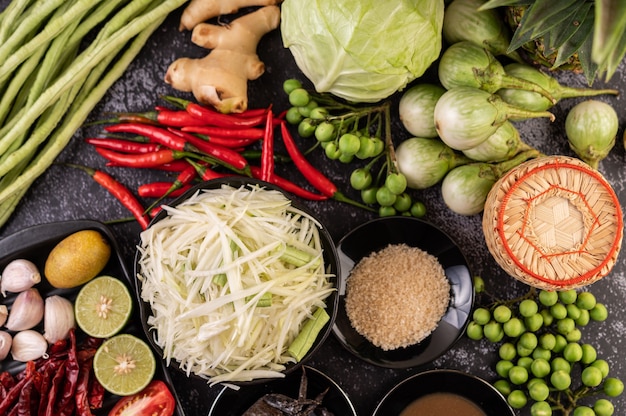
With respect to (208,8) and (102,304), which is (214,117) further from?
(102,304)

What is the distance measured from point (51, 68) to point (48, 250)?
0.71 metres

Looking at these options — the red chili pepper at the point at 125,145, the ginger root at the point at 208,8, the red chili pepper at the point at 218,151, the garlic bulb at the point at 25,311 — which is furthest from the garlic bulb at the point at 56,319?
the ginger root at the point at 208,8

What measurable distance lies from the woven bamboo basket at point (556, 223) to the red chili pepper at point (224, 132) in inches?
39.1

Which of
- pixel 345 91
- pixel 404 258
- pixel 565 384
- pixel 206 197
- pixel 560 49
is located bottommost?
pixel 565 384

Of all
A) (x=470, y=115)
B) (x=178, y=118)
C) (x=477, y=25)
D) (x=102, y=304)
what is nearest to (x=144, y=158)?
(x=178, y=118)

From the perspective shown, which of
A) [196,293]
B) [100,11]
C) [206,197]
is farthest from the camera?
[100,11]

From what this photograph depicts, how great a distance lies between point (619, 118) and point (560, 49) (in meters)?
0.94

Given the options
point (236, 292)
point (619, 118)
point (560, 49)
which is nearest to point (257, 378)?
point (236, 292)

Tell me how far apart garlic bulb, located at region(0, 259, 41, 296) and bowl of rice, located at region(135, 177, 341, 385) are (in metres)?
0.48

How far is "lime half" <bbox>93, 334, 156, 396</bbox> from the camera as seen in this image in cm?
232

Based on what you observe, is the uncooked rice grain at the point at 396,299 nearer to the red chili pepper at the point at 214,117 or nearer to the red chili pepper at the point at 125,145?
the red chili pepper at the point at 214,117

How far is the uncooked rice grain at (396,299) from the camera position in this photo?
2.48 metres

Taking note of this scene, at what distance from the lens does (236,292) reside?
2018mm

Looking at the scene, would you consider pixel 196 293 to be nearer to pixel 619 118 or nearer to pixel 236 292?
pixel 236 292
